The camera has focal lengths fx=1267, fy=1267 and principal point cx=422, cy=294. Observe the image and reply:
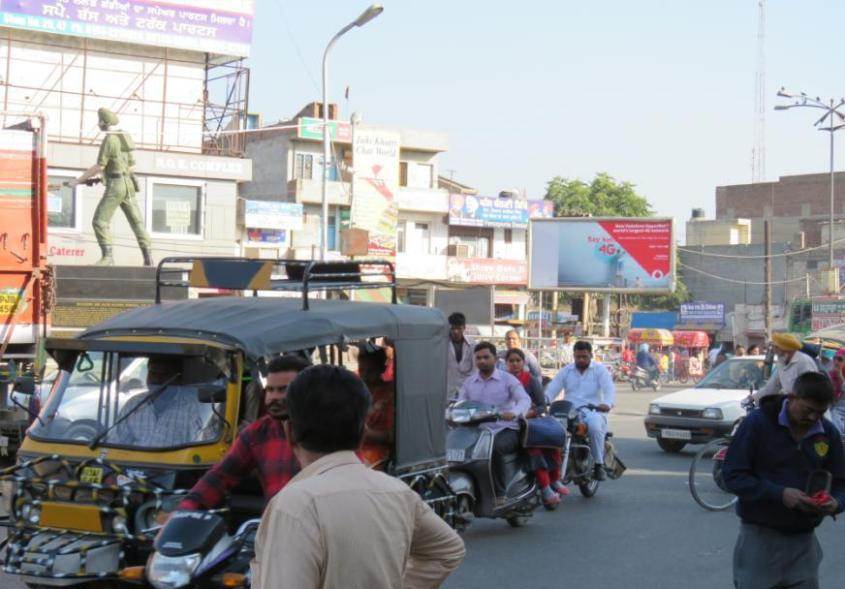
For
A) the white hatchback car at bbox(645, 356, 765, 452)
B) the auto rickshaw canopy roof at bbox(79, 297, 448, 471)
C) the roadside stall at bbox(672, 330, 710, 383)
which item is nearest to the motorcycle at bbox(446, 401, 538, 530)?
the auto rickshaw canopy roof at bbox(79, 297, 448, 471)

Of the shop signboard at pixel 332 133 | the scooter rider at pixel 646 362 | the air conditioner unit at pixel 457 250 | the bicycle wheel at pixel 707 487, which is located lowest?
the scooter rider at pixel 646 362

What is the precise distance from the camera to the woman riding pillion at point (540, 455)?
11.4 m

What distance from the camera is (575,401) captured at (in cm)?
1342

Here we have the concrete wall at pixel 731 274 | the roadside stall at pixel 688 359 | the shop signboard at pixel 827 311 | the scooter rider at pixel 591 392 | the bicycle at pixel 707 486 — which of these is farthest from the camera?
the concrete wall at pixel 731 274

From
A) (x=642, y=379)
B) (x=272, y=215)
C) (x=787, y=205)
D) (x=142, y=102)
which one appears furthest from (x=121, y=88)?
(x=787, y=205)

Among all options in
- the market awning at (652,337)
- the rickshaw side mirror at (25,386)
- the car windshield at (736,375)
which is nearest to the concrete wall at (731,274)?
the market awning at (652,337)

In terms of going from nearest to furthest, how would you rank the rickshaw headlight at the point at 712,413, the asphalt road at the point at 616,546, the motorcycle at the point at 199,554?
the motorcycle at the point at 199,554
the asphalt road at the point at 616,546
the rickshaw headlight at the point at 712,413

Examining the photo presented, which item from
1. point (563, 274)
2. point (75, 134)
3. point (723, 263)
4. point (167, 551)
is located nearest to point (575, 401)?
point (167, 551)

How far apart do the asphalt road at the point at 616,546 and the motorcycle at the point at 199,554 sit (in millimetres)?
3679

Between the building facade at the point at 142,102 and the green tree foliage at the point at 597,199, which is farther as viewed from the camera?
the green tree foliage at the point at 597,199

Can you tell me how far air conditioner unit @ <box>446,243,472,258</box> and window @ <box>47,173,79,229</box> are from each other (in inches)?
→ 960

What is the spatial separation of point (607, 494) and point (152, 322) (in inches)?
306

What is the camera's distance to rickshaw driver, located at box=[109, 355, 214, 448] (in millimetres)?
6859

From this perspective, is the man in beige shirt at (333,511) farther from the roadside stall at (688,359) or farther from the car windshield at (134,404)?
the roadside stall at (688,359)
